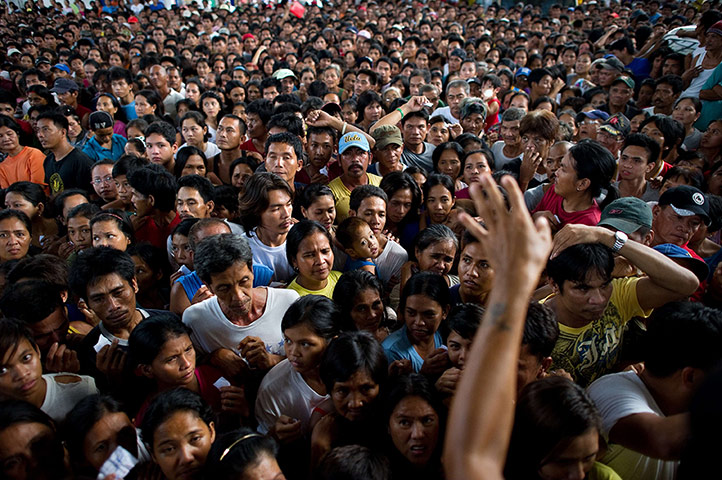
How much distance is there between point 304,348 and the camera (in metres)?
2.33

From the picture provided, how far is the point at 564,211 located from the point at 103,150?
5917 millimetres

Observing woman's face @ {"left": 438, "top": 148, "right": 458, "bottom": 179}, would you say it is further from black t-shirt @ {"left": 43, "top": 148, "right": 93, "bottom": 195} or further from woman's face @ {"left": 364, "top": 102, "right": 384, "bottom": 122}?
black t-shirt @ {"left": 43, "top": 148, "right": 93, "bottom": 195}

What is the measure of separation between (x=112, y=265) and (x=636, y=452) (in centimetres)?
288

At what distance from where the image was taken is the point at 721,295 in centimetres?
283

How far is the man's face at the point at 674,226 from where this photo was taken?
3.01 meters

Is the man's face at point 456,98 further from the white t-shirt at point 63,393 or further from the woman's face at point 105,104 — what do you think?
the white t-shirt at point 63,393

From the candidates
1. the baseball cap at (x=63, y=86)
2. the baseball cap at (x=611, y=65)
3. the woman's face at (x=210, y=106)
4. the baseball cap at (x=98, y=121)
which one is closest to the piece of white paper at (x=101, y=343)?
the baseball cap at (x=98, y=121)

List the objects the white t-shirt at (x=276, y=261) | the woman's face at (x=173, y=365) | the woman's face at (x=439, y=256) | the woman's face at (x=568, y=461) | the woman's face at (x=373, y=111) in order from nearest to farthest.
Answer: the woman's face at (x=568, y=461), the woman's face at (x=173, y=365), the woman's face at (x=439, y=256), the white t-shirt at (x=276, y=261), the woman's face at (x=373, y=111)

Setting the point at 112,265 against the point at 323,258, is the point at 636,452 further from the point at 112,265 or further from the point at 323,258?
the point at 112,265

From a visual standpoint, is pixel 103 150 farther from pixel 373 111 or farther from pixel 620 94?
pixel 620 94

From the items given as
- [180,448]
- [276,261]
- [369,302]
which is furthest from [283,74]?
[180,448]

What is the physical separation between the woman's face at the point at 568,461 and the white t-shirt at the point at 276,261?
2322 millimetres

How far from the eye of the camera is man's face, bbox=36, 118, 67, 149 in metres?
5.26

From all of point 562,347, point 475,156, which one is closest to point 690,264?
point 562,347
